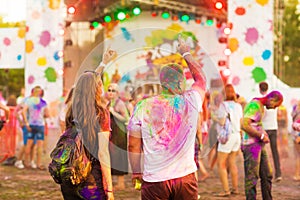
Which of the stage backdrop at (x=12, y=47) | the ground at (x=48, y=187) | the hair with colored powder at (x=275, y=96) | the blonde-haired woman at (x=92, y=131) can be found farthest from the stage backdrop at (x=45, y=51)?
the blonde-haired woman at (x=92, y=131)

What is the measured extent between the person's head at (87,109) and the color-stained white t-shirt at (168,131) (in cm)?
31

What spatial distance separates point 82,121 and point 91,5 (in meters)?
18.3

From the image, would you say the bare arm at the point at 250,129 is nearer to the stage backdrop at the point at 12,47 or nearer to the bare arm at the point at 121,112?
the bare arm at the point at 121,112

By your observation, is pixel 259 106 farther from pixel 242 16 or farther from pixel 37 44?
pixel 37 44

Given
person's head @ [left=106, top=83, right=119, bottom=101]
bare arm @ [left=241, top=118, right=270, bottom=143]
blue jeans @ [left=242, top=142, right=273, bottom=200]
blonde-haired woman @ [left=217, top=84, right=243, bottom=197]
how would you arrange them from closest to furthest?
bare arm @ [left=241, top=118, right=270, bottom=143] → blue jeans @ [left=242, top=142, right=273, bottom=200] → blonde-haired woman @ [left=217, top=84, right=243, bottom=197] → person's head @ [left=106, top=83, right=119, bottom=101]

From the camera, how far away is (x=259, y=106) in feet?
20.9

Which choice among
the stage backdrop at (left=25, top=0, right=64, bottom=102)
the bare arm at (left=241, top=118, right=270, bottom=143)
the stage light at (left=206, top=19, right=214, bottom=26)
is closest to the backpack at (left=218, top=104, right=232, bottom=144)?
the bare arm at (left=241, top=118, right=270, bottom=143)

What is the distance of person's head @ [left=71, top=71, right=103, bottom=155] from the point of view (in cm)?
400

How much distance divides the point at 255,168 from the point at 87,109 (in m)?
3.03

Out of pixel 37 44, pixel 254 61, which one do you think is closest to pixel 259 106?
pixel 254 61

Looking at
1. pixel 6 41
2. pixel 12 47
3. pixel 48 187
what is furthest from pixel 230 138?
pixel 12 47

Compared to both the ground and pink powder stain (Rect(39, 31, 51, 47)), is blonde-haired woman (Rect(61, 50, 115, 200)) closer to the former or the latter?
the ground

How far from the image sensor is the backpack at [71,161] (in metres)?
3.95

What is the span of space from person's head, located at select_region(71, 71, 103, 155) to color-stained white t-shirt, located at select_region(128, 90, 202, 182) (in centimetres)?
31
